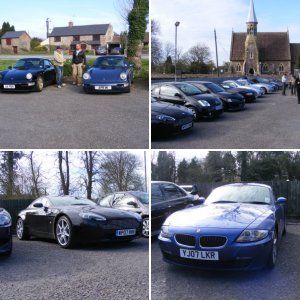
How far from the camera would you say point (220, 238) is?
3854 mm

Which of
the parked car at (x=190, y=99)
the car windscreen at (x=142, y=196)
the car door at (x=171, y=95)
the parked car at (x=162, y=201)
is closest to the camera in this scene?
the parked car at (x=162, y=201)

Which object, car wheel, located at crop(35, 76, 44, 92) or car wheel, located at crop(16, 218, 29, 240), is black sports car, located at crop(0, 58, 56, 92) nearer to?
car wheel, located at crop(35, 76, 44, 92)

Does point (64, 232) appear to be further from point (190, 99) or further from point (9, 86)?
point (9, 86)

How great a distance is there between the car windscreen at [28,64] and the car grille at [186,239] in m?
8.11

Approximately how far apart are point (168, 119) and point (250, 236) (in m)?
2.64

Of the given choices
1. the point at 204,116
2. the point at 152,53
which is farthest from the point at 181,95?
the point at 152,53

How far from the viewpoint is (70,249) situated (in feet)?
18.0

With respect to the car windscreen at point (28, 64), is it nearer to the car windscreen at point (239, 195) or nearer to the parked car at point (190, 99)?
the parked car at point (190, 99)

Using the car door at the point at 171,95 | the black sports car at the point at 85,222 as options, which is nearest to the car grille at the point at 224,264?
the black sports car at the point at 85,222

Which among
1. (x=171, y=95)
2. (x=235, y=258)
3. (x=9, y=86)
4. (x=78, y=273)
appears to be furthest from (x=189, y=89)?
(x=235, y=258)

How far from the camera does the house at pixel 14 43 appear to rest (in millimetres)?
14320

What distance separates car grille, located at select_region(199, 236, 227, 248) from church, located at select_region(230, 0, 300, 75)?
114 feet

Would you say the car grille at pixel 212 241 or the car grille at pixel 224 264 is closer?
the car grille at pixel 224 264

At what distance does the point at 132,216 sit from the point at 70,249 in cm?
95
